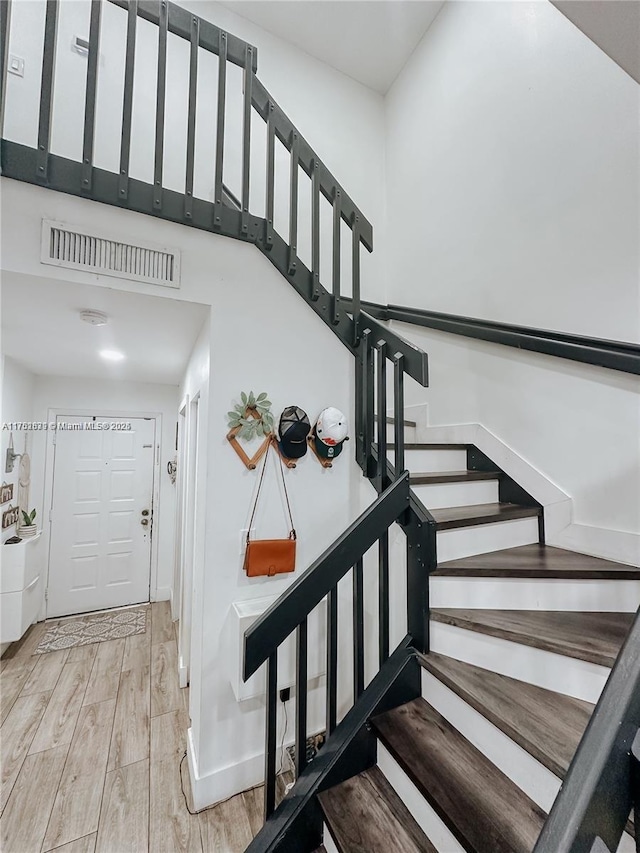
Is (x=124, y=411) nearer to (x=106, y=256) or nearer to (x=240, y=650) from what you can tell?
(x=106, y=256)

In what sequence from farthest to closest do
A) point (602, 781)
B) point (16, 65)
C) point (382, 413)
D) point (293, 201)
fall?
1. point (16, 65)
2. point (293, 201)
3. point (382, 413)
4. point (602, 781)

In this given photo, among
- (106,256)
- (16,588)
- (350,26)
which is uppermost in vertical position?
(350,26)

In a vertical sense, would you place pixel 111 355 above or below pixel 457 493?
above

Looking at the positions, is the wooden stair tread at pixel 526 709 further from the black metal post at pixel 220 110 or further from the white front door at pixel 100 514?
the white front door at pixel 100 514

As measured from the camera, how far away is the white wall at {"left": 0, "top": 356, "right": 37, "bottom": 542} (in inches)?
117

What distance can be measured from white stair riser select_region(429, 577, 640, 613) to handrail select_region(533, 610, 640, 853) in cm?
91

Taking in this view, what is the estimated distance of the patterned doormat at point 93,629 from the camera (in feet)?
10.6

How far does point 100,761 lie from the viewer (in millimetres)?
2000

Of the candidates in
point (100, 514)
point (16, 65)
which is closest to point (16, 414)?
point (100, 514)

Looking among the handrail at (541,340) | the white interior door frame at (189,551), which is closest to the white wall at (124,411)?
the white interior door frame at (189,551)

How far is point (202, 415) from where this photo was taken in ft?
6.50

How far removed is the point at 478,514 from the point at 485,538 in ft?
0.37

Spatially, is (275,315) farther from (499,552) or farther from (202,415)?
(499,552)

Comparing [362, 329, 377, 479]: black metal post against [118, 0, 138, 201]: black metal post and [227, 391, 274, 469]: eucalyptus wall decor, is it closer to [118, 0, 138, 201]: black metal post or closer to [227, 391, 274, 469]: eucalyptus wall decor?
[227, 391, 274, 469]: eucalyptus wall decor
